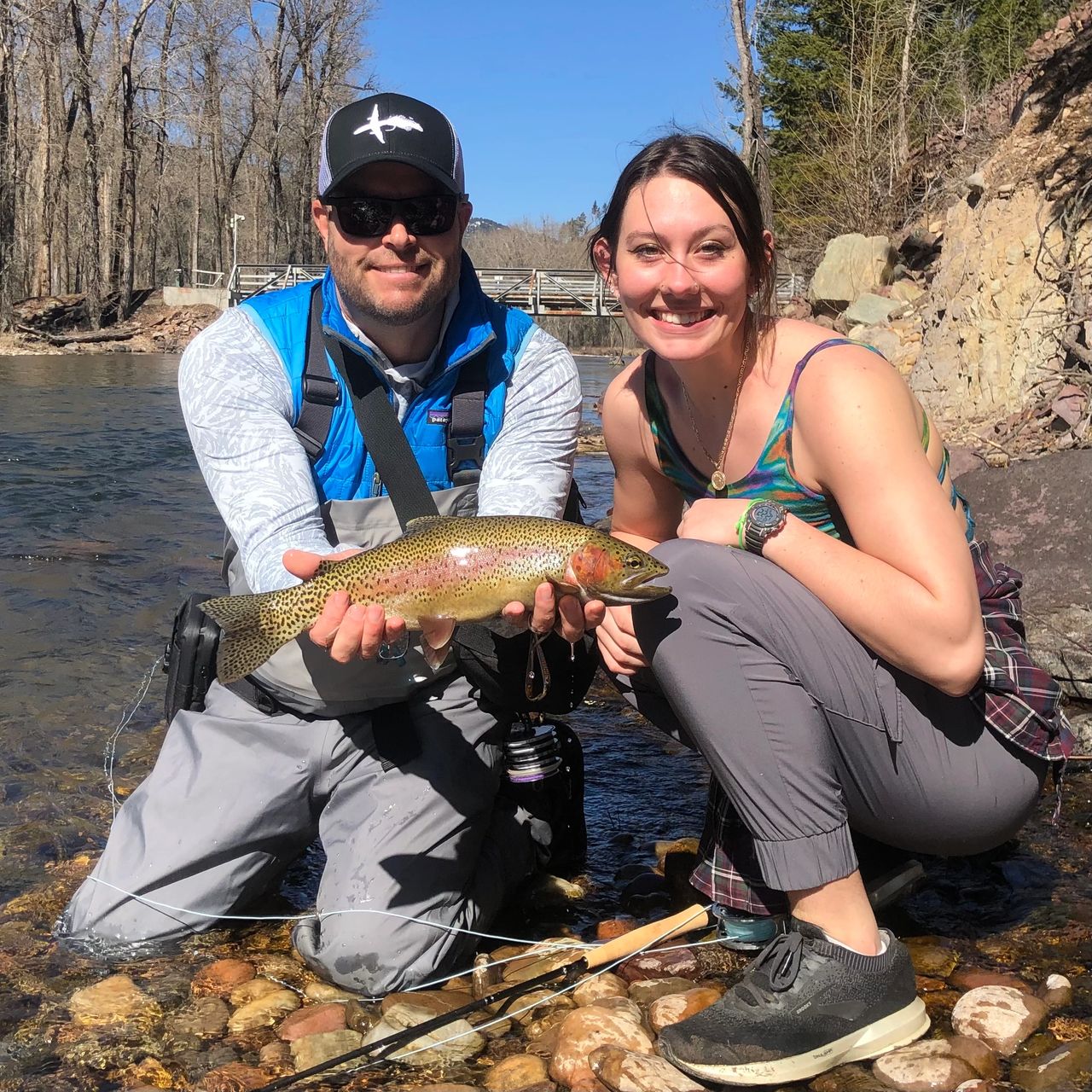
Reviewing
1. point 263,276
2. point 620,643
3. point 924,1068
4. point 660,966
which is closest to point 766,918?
point 660,966

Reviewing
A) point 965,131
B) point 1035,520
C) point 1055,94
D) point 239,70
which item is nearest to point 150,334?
point 239,70

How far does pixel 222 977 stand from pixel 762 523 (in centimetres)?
217

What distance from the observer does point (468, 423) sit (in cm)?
394

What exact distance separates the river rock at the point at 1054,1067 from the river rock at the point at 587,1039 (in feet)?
2.95

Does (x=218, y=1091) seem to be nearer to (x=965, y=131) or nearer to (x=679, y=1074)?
(x=679, y=1074)

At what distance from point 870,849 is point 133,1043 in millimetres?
2240

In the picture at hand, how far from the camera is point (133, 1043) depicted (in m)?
3.04

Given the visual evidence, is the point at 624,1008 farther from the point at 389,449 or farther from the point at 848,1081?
the point at 389,449

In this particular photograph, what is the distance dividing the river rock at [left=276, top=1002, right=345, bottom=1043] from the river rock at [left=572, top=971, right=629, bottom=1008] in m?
0.69

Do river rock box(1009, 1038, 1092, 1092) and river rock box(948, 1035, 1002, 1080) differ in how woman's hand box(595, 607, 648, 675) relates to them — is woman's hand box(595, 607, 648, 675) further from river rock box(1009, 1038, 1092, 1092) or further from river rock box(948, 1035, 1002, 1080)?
river rock box(1009, 1038, 1092, 1092)

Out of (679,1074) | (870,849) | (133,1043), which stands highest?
(870,849)

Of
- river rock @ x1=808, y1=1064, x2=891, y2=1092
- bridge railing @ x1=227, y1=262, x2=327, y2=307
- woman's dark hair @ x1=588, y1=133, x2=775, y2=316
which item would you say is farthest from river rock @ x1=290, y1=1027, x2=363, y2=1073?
bridge railing @ x1=227, y1=262, x2=327, y2=307

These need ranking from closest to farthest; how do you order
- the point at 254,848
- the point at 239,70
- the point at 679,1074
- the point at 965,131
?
1. the point at 679,1074
2. the point at 254,848
3. the point at 965,131
4. the point at 239,70

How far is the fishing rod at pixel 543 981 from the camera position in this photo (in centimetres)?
281
